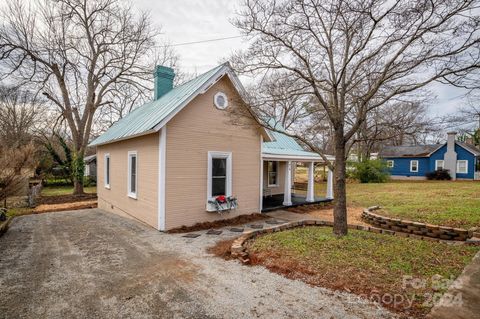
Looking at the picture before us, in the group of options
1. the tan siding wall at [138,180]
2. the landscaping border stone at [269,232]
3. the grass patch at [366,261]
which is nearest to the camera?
the grass patch at [366,261]

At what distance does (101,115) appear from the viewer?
78.4 ft

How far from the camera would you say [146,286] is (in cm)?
405

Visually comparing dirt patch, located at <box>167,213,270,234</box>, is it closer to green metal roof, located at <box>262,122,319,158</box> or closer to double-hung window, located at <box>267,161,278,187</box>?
green metal roof, located at <box>262,122,319,158</box>

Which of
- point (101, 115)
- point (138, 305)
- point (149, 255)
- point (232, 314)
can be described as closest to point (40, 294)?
point (138, 305)

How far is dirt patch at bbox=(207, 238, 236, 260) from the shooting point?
542 cm

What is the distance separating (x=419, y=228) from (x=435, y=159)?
2773 cm

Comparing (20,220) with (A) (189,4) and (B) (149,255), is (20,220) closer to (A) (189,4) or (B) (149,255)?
(B) (149,255)

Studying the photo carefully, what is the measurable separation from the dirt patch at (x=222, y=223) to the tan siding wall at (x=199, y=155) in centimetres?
17

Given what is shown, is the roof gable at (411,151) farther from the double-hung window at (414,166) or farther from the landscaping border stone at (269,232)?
the landscaping border stone at (269,232)

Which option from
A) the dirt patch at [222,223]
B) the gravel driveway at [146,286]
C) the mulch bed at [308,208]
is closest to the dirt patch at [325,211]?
the mulch bed at [308,208]

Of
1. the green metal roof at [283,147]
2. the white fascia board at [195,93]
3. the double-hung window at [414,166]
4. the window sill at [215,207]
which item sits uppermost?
the white fascia board at [195,93]

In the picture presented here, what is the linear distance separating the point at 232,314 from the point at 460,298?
2.81m

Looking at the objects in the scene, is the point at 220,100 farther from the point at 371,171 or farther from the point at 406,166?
the point at 406,166

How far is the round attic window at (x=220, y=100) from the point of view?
8.70 m
